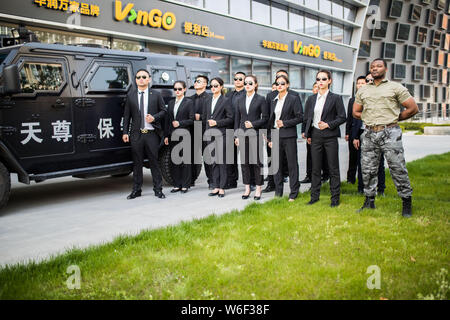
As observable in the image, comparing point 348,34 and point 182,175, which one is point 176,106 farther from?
point 348,34

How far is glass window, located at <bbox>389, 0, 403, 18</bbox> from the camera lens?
36.2m

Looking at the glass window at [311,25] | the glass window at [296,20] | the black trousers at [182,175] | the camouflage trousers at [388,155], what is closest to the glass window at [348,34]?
the glass window at [311,25]

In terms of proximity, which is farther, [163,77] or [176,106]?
[163,77]

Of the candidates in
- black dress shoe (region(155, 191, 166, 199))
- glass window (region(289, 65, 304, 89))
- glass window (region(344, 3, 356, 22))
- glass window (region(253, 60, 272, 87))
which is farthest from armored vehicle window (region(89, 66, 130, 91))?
glass window (region(344, 3, 356, 22))

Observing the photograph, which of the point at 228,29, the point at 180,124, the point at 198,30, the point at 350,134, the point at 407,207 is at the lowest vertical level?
the point at 407,207

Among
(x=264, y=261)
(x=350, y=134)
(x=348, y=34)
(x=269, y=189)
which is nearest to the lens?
(x=264, y=261)

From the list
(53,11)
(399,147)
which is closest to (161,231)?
(399,147)

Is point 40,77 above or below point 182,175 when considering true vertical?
above

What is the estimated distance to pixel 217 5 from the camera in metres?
18.2

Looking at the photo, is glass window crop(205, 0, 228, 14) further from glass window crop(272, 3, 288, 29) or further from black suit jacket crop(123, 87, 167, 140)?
black suit jacket crop(123, 87, 167, 140)

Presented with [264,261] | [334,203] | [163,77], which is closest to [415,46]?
[163,77]

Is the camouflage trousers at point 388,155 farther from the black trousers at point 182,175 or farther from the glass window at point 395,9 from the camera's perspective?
the glass window at point 395,9

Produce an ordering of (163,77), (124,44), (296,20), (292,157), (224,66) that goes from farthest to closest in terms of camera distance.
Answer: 1. (296,20)
2. (224,66)
3. (124,44)
4. (163,77)
5. (292,157)

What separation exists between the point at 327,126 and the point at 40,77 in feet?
14.6
